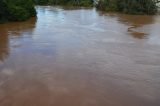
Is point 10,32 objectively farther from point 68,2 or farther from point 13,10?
point 68,2

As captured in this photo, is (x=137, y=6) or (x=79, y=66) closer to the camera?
(x=79, y=66)

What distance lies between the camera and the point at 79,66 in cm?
1492

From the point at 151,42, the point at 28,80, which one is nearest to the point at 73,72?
the point at 28,80

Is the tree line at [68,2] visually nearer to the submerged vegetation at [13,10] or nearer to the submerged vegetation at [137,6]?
the submerged vegetation at [137,6]

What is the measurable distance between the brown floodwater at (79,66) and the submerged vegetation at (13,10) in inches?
69.8

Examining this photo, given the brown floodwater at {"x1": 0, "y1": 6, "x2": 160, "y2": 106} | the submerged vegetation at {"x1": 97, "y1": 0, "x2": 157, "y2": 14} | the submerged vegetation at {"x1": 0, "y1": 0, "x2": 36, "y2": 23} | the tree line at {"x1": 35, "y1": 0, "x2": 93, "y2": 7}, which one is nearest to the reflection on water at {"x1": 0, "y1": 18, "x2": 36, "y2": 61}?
the brown floodwater at {"x1": 0, "y1": 6, "x2": 160, "y2": 106}

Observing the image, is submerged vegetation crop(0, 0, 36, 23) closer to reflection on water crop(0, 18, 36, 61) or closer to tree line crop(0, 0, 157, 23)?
tree line crop(0, 0, 157, 23)

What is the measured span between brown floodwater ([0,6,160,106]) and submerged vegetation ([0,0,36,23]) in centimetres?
177

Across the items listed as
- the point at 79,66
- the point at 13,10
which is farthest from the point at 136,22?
the point at 79,66

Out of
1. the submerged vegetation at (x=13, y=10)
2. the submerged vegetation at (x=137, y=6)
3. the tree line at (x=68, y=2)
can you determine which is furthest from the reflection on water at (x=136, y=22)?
the tree line at (x=68, y=2)

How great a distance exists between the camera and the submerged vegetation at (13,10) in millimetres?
26062

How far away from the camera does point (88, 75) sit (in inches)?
539

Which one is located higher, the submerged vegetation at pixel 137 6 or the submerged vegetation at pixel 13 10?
the submerged vegetation at pixel 13 10

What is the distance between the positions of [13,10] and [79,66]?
14120 mm
